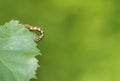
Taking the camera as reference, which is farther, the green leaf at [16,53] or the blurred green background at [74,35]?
the blurred green background at [74,35]

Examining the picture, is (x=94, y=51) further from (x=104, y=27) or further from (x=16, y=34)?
(x=16, y=34)

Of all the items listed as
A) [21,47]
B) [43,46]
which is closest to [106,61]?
[43,46]

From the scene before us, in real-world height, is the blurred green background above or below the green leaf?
above

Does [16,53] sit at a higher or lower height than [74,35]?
lower

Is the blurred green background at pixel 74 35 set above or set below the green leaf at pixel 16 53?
above
